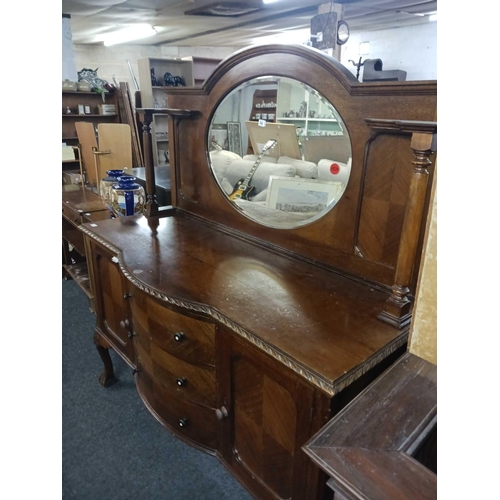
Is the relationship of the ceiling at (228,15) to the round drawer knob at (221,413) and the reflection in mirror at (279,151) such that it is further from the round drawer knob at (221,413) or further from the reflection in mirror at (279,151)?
the round drawer knob at (221,413)

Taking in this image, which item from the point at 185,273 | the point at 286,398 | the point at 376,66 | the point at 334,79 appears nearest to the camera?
the point at 286,398

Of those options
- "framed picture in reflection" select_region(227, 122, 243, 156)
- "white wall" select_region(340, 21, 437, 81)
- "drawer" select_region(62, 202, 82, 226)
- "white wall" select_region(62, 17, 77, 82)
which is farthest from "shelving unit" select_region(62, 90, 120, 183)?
"framed picture in reflection" select_region(227, 122, 243, 156)

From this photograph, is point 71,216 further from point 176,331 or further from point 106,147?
point 176,331

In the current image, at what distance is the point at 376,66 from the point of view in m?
4.94

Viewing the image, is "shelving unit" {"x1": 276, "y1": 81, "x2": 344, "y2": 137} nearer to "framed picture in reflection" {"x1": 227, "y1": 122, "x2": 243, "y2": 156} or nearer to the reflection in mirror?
the reflection in mirror

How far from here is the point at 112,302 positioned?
166cm

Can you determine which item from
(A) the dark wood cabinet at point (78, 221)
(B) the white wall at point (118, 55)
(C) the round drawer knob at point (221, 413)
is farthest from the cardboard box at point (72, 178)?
(B) the white wall at point (118, 55)

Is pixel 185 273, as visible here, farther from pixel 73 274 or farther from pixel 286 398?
pixel 73 274

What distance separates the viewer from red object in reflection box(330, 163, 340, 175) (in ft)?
3.80

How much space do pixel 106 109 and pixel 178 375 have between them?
465 centimetres

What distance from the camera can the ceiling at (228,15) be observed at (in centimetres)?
388

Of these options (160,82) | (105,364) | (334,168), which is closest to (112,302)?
(105,364)
